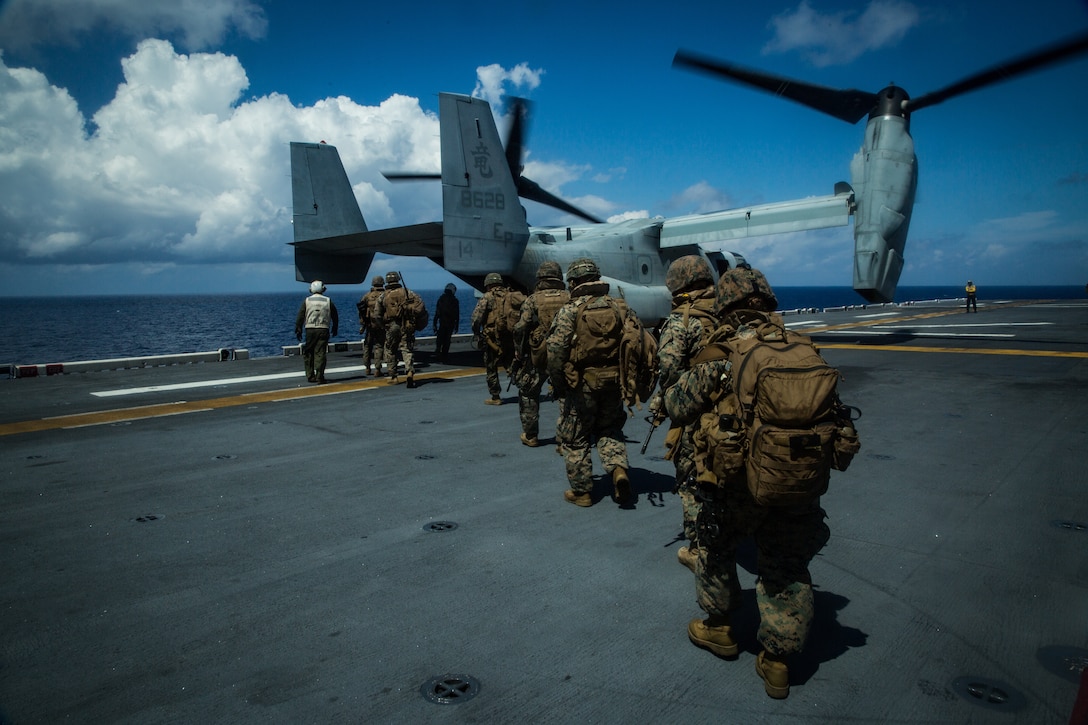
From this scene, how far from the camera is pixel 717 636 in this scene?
3.26 meters

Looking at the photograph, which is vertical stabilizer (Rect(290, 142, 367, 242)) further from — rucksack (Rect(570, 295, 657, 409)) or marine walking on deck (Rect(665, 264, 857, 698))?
marine walking on deck (Rect(665, 264, 857, 698))

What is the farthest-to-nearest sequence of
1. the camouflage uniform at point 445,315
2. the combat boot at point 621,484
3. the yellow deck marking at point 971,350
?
1. the camouflage uniform at point 445,315
2. the yellow deck marking at point 971,350
3. the combat boot at point 621,484

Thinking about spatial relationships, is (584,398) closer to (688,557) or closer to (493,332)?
(688,557)

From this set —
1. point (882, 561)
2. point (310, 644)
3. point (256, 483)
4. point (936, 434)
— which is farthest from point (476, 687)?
point (936, 434)

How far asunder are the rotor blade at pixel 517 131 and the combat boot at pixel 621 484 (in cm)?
1338

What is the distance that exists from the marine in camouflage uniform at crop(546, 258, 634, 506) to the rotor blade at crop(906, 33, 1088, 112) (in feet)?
46.2

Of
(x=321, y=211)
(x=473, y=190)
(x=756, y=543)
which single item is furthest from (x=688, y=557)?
(x=321, y=211)

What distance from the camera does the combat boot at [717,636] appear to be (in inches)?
128

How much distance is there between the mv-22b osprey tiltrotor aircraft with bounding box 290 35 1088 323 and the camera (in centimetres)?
1378

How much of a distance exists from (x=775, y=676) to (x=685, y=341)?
6.39ft

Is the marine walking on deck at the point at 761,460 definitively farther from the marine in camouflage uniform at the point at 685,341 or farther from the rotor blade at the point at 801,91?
the rotor blade at the point at 801,91

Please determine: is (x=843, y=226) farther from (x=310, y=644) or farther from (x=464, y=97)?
(x=310, y=644)

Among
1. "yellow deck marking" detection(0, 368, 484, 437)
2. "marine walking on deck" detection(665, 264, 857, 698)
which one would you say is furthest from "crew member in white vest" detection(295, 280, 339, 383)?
"marine walking on deck" detection(665, 264, 857, 698)

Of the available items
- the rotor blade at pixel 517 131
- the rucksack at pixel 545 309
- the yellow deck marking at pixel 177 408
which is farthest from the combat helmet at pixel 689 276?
the rotor blade at pixel 517 131
